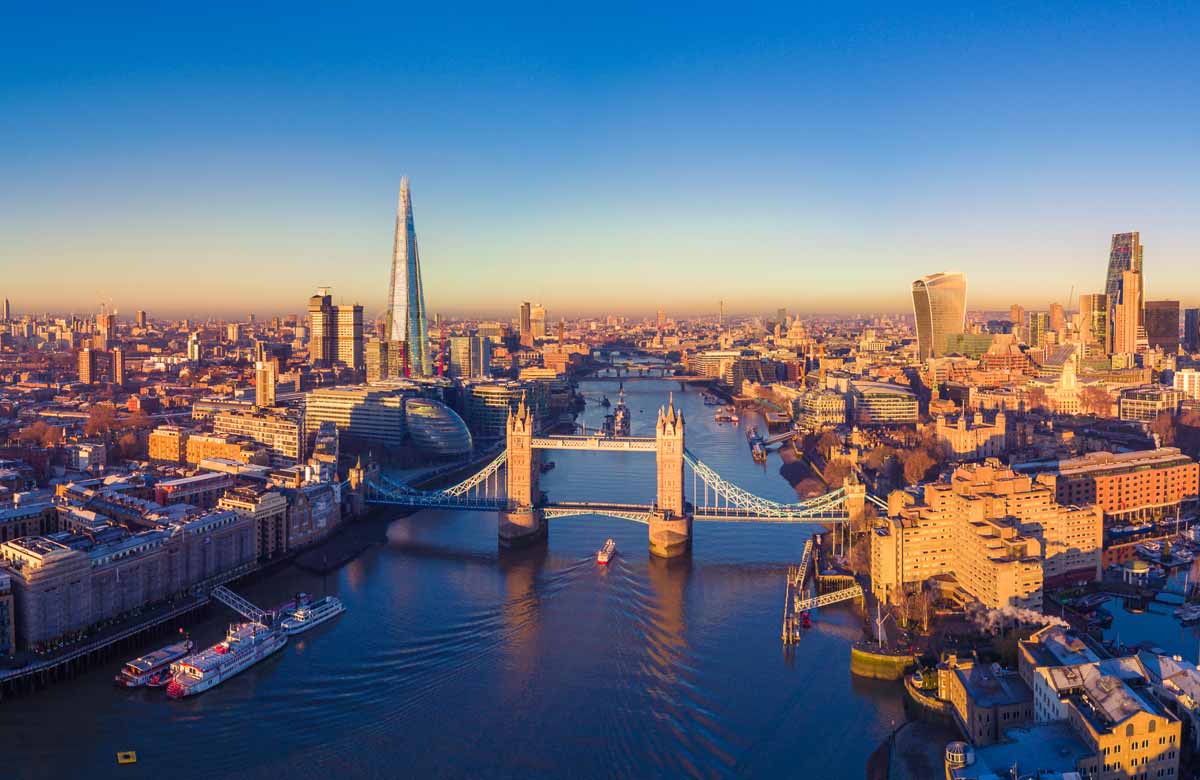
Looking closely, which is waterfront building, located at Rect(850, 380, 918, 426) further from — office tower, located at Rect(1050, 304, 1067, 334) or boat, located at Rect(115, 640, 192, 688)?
office tower, located at Rect(1050, 304, 1067, 334)

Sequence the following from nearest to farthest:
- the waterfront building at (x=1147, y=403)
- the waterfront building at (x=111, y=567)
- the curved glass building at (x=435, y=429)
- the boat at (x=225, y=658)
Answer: the boat at (x=225, y=658)
the waterfront building at (x=111, y=567)
the curved glass building at (x=435, y=429)
the waterfront building at (x=1147, y=403)

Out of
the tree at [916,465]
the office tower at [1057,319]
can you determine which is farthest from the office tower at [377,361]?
the office tower at [1057,319]

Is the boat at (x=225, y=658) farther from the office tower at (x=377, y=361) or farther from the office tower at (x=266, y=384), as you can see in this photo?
the office tower at (x=377, y=361)

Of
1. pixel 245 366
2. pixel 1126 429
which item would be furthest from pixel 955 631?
pixel 245 366

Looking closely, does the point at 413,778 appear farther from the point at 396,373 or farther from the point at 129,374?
the point at 129,374

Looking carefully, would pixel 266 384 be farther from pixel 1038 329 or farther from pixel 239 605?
pixel 1038 329

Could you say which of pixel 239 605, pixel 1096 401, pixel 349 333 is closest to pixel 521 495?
pixel 239 605
